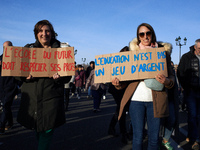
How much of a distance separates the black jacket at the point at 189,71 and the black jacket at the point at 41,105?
282 centimetres

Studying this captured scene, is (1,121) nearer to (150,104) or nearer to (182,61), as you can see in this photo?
(150,104)

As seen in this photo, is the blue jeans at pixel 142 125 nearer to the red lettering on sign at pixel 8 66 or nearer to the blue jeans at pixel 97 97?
the red lettering on sign at pixel 8 66

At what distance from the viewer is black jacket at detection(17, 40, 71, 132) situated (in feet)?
8.64

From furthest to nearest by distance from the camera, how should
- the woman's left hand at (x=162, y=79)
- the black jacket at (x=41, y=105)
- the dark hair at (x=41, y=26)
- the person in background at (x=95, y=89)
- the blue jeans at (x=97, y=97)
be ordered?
the blue jeans at (x=97, y=97) → the person in background at (x=95, y=89) → the dark hair at (x=41, y=26) → the black jacket at (x=41, y=105) → the woman's left hand at (x=162, y=79)

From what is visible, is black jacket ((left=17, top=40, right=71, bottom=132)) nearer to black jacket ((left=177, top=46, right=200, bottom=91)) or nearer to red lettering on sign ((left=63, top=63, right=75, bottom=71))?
red lettering on sign ((left=63, top=63, right=75, bottom=71))

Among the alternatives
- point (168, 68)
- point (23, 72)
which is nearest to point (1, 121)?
point (23, 72)

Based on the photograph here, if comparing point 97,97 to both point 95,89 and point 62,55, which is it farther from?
point 62,55

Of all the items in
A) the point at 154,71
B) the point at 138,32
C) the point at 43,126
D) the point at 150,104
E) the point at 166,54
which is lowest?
the point at 43,126

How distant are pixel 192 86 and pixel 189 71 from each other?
341 millimetres

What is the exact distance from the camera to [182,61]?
450 cm

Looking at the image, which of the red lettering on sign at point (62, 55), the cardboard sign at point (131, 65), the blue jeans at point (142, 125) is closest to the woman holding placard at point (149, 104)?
the blue jeans at point (142, 125)

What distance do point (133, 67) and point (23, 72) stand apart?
1524mm

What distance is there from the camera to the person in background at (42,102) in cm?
264

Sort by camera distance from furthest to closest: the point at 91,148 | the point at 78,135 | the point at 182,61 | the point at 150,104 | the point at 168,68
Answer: the point at 78,135 → the point at 182,61 → the point at 91,148 → the point at 168,68 → the point at 150,104
